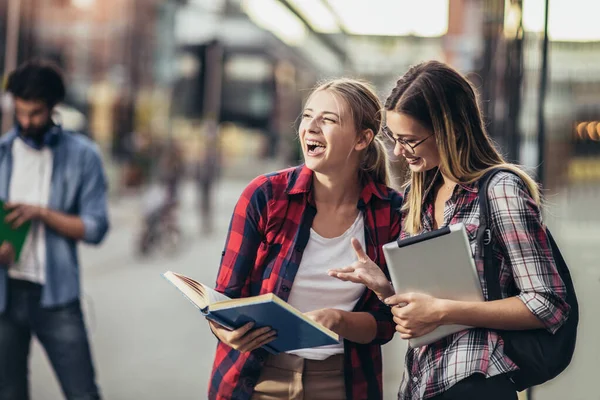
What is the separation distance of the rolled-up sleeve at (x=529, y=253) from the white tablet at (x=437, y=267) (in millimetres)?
84

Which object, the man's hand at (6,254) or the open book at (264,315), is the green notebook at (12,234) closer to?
the man's hand at (6,254)

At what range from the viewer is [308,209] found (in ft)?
7.64

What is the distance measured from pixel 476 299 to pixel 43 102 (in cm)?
220

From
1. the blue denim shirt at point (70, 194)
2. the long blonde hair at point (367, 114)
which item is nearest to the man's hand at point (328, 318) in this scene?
the long blonde hair at point (367, 114)

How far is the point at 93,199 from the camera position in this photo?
11.9ft

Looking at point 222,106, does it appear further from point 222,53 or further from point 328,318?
point 328,318

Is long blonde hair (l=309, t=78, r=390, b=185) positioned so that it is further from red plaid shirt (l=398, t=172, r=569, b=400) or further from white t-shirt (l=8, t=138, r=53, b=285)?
white t-shirt (l=8, t=138, r=53, b=285)

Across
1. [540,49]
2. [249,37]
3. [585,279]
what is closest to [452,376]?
[585,279]

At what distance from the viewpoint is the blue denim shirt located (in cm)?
350

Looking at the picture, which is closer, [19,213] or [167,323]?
[19,213]

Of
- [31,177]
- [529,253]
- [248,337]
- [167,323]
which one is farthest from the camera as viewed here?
[167,323]

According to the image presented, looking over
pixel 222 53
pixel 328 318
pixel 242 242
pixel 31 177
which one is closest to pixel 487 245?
pixel 328 318

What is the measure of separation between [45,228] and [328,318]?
179 cm

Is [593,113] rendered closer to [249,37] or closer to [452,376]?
[452,376]
